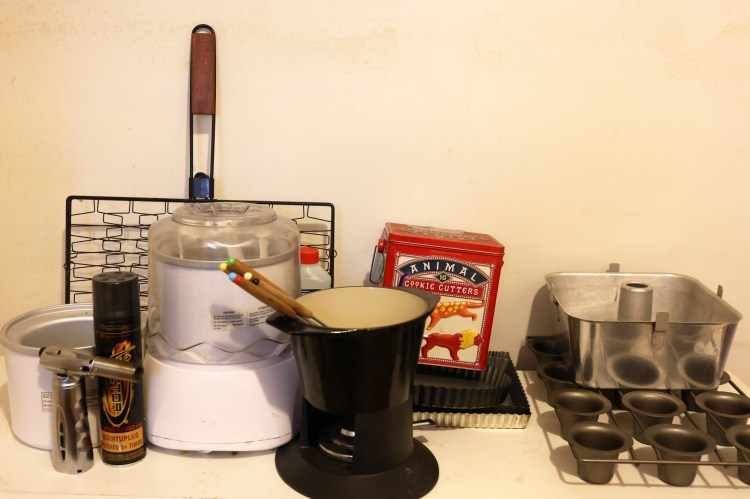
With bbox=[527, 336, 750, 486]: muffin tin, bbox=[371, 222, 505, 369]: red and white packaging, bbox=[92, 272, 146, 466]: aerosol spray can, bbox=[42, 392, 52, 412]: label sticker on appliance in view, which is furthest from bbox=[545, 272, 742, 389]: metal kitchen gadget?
bbox=[42, 392, 52, 412]: label sticker on appliance

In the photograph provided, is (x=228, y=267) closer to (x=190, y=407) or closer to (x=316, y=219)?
(x=190, y=407)

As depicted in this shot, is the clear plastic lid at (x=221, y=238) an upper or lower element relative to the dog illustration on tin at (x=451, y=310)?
upper

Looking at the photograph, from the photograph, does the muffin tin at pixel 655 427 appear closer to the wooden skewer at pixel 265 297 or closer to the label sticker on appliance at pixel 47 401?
the wooden skewer at pixel 265 297

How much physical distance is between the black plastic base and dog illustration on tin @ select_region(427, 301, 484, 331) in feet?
0.68

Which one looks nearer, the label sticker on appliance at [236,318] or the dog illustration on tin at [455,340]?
the label sticker on appliance at [236,318]

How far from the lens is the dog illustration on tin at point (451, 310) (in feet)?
3.43

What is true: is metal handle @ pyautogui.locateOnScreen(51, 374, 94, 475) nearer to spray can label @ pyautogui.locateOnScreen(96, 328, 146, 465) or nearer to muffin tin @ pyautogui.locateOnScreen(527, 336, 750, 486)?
spray can label @ pyautogui.locateOnScreen(96, 328, 146, 465)

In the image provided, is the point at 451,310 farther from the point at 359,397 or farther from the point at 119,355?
the point at 119,355

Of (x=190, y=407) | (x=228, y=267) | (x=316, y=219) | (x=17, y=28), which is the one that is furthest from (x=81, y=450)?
(x=17, y=28)

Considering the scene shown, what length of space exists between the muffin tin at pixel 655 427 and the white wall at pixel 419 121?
0.80 ft

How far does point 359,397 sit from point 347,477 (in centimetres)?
11

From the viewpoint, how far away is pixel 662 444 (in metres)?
0.93

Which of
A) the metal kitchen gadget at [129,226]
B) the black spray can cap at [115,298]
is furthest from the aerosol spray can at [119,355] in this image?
the metal kitchen gadget at [129,226]

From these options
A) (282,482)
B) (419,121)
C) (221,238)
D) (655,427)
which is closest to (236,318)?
(221,238)
